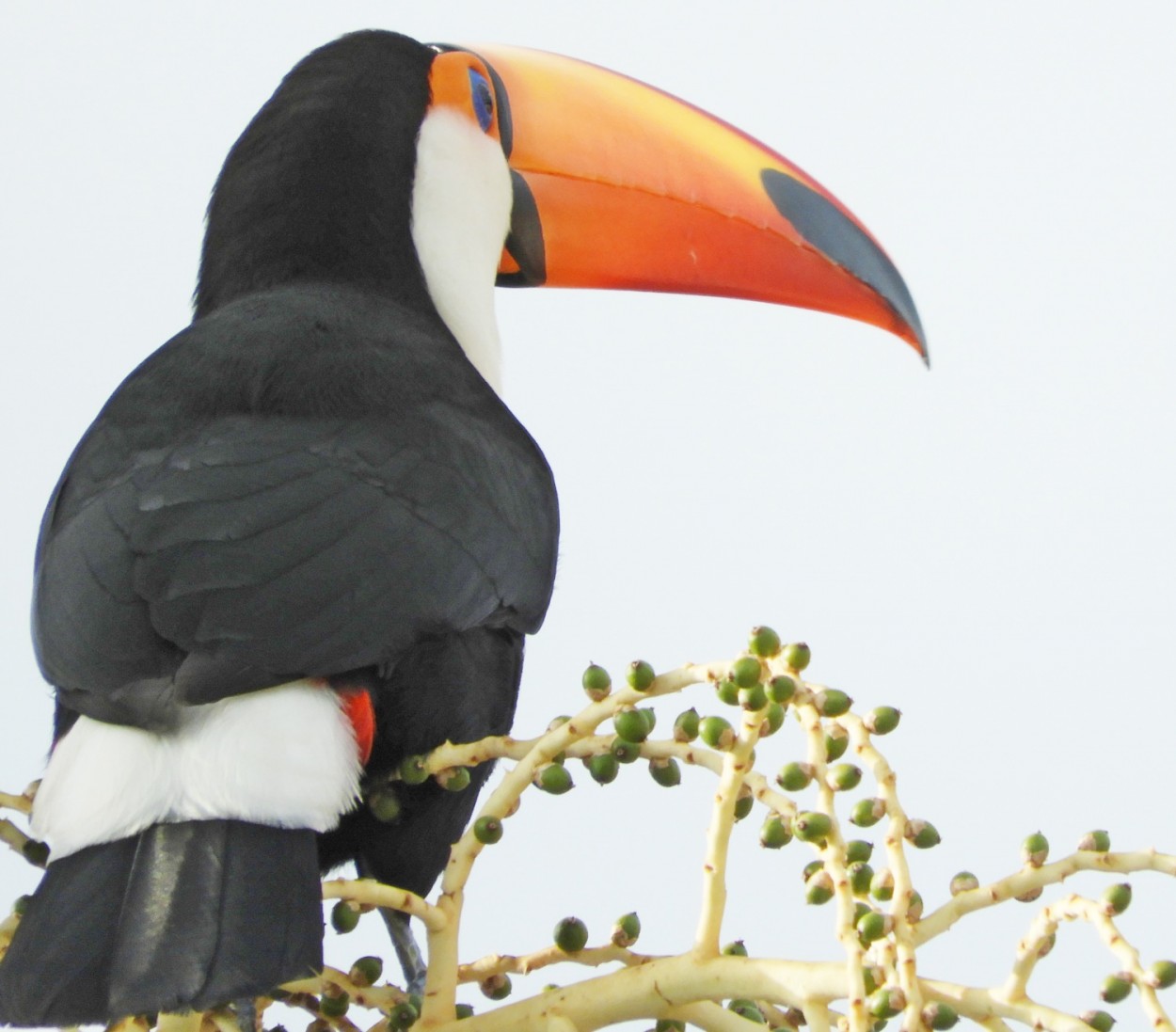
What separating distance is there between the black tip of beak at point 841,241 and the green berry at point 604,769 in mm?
2138

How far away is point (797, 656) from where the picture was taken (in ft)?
5.09

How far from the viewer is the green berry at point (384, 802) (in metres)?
2.18

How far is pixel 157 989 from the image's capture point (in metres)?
1.59

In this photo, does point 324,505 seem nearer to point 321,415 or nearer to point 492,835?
point 321,415

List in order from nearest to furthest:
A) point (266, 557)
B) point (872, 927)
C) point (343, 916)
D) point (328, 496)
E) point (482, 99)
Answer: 1. point (872, 927)
2. point (343, 916)
3. point (266, 557)
4. point (328, 496)
5. point (482, 99)

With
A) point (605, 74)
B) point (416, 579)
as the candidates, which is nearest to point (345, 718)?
point (416, 579)

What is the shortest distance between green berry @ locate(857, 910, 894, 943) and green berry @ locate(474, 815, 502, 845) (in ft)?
1.23

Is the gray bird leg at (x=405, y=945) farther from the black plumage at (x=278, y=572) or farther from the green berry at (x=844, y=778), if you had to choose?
the green berry at (x=844, y=778)

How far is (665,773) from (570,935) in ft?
0.58

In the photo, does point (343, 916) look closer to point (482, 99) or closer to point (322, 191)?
point (322, 191)

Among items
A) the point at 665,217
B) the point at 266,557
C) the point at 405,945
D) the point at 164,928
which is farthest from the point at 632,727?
the point at 665,217

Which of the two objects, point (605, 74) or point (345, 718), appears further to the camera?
point (605, 74)

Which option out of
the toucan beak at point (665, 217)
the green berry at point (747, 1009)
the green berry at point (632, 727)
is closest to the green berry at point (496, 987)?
the green berry at point (747, 1009)

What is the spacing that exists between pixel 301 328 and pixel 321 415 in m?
0.30
